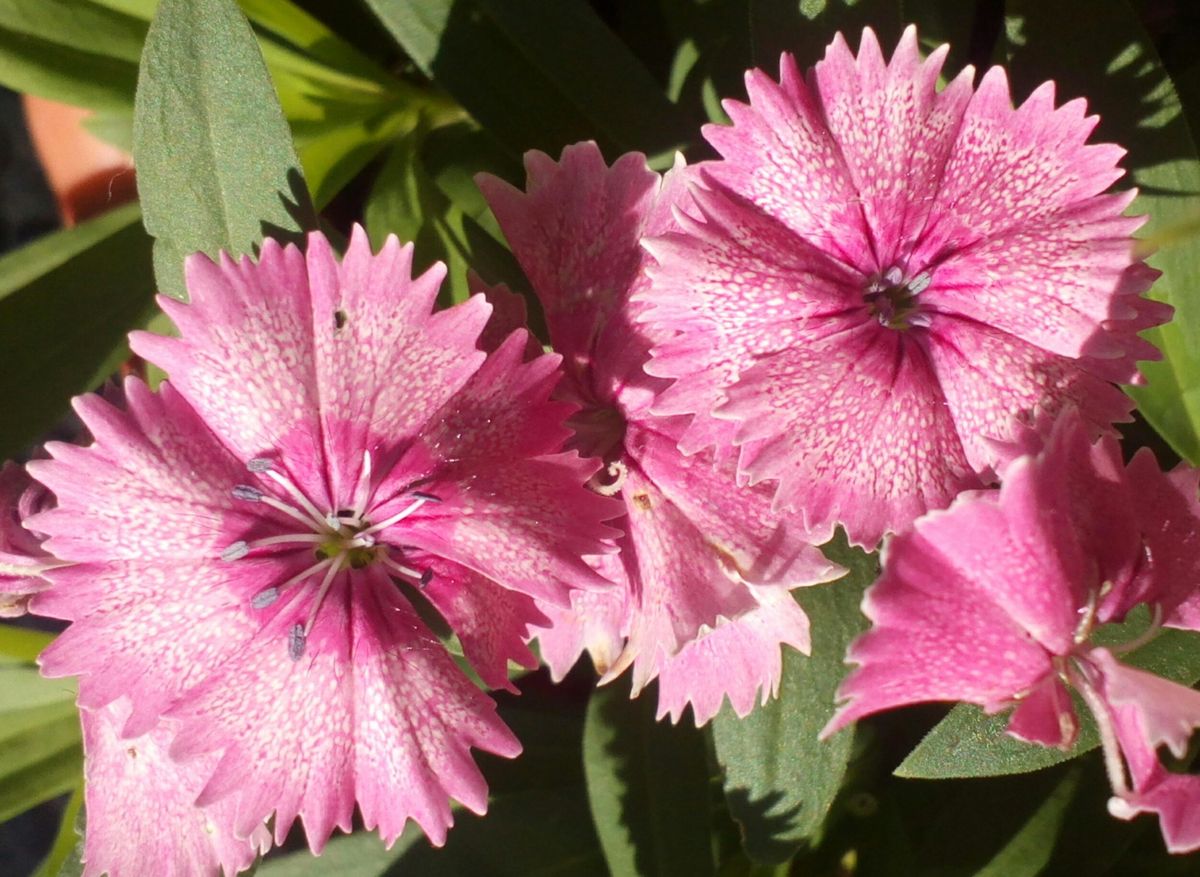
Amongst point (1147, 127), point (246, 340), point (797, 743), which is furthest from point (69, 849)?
point (1147, 127)

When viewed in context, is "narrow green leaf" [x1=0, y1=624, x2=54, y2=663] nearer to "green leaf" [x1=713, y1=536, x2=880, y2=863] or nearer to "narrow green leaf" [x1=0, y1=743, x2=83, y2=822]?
"narrow green leaf" [x1=0, y1=743, x2=83, y2=822]

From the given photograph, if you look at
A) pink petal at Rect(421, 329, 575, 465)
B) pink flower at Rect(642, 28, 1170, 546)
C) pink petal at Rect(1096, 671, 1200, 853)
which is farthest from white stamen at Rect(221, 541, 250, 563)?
pink petal at Rect(1096, 671, 1200, 853)

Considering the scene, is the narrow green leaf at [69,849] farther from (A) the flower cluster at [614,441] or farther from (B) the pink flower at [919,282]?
(B) the pink flower at [919,282]

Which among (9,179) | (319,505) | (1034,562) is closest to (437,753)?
(319,505)

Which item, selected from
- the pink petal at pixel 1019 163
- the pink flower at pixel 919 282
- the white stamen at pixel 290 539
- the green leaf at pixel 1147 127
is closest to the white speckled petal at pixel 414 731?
the white stamen at pixel 290 539

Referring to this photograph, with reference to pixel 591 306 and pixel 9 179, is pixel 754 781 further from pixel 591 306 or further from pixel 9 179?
pixel 9 179

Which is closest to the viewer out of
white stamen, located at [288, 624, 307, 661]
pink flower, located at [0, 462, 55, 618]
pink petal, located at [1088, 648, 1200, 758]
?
pink petal, located at [1088, 648, 1200, 758]

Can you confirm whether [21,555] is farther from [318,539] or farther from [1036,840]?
[1036,840]
